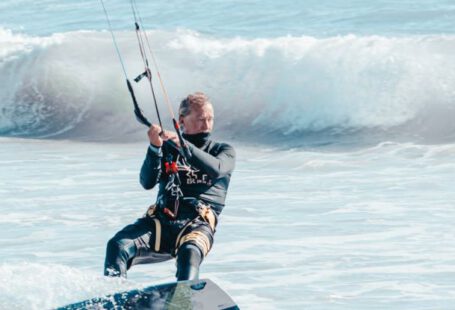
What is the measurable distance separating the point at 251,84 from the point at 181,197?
11.7 metres

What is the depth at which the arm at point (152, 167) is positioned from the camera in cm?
613

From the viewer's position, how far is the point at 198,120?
6.27m

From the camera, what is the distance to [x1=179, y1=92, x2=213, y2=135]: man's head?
6.23 metres

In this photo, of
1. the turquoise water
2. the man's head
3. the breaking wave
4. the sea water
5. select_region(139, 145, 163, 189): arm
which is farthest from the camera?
the turquoise water

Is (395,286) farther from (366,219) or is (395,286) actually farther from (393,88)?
(393,88)

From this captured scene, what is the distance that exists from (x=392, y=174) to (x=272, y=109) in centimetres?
513

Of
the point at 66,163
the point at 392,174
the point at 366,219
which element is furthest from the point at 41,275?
the point at 66,163

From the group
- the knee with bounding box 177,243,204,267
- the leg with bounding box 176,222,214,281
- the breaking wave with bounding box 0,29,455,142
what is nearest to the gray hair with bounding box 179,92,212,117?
the leg with bounding box 176,222,214,281

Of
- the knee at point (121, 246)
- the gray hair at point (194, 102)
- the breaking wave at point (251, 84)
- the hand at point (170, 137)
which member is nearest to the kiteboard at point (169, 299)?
the knee at point (121, 246)

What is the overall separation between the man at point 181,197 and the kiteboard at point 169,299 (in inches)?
8.8

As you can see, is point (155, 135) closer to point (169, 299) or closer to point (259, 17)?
point (169, 299)

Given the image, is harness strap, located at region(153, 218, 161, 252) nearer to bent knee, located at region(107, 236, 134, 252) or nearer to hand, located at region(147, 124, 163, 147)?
bent knee, located at region(107, 236, 134, 252)

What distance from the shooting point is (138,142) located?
1612 centimetres

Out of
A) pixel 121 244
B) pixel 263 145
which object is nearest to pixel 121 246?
pixel 121 244
